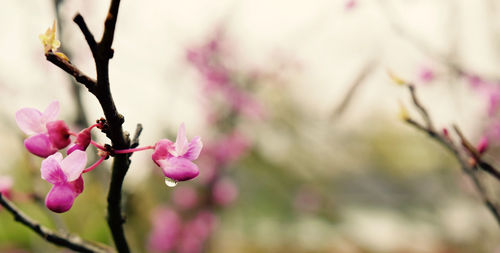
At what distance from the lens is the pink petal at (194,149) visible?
45 cm

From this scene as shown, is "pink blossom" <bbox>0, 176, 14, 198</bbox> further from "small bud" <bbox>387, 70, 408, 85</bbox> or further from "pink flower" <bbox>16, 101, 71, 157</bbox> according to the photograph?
"small bud" <bbox>387, 70, 408, 85</bbox>

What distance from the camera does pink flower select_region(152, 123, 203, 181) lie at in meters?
0.43

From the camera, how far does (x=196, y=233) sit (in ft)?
10.6

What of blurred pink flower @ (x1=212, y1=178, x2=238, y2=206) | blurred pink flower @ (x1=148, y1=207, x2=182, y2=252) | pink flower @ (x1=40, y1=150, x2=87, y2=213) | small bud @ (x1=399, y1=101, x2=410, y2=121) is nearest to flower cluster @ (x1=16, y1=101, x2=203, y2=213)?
pink flower @ (x1=40, y1=150, x2=87, y2=213)

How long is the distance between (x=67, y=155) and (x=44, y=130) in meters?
0.05

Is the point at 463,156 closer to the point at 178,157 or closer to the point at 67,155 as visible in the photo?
the point at 178,157

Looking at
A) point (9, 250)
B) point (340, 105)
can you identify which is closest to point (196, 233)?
point (9, 250)

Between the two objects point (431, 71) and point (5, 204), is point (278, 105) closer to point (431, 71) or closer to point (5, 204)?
point (431, 71)

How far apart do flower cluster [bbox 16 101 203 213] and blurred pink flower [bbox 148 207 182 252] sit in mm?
2944

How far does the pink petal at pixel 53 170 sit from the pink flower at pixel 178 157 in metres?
0.11

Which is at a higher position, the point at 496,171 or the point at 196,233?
the point at 496,171

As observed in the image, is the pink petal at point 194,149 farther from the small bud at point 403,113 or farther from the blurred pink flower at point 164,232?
the blurred pink flower at point 164,232

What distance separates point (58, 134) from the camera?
0.42 meters

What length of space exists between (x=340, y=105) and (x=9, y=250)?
3.73 m
